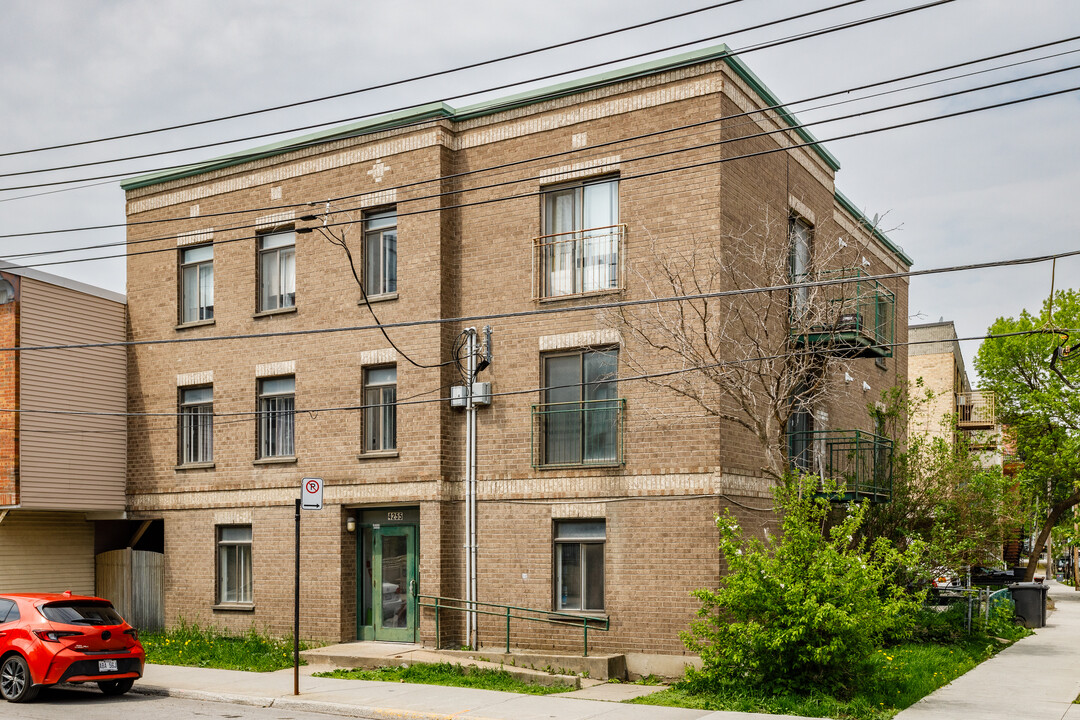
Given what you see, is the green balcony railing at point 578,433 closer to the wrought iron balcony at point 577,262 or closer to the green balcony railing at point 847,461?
the wrought iron balcony at point 577,262

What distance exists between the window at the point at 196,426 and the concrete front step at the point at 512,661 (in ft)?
19.3

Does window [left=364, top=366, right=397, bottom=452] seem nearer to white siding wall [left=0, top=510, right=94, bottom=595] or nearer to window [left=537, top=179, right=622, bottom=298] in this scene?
window [left=537, top=179, right=622, bottom=298]

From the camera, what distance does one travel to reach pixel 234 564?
21984 mm

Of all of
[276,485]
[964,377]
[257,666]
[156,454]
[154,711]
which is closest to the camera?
[154,711]

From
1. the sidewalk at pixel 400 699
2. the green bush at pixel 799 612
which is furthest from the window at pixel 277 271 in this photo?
the green bush at pixel 799 612

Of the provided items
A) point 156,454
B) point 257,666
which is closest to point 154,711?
point 257,666

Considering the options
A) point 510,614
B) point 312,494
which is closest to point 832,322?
point 510,614

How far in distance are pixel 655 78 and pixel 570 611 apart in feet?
29.4

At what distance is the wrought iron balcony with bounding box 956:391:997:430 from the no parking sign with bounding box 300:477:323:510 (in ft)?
111

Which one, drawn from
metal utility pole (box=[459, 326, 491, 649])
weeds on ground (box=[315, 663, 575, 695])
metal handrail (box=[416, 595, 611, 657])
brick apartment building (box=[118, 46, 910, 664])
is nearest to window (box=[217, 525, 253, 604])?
brick apartment building (box=[118, 46, 910, 664])

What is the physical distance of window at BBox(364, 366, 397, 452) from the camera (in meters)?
20.1

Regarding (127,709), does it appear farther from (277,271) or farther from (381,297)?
(277,271)

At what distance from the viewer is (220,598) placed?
72.1ft

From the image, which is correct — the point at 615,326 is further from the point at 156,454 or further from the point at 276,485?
the point at 156,454
